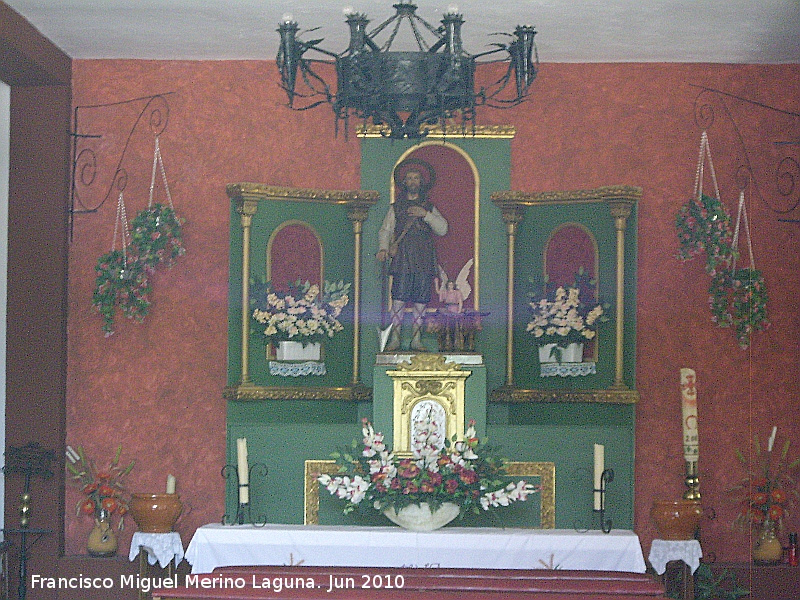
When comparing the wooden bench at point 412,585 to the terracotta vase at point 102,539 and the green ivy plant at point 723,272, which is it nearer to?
the terracotta vase at point 102,539

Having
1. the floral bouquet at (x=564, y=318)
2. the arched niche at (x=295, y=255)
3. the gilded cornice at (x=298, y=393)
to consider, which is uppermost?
the arched niche at (x=295, y=255)

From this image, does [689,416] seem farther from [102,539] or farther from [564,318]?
[102,539]

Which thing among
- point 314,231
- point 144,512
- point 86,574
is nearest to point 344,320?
point 314,231

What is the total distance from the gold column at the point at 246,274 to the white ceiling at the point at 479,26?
103 centimetres

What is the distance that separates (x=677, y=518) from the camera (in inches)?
261

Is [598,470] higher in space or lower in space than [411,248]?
lower

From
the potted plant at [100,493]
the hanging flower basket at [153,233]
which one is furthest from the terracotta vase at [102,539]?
the hanging flower basket at [153,233]

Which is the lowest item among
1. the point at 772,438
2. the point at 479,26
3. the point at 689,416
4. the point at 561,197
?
the point at 772,438

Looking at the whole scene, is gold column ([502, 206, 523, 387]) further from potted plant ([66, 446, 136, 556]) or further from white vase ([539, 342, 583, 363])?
potted plant ([66, 446, 136, 556])

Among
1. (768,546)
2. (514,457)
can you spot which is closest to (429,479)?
(514,457)

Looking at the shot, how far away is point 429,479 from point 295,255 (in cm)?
198

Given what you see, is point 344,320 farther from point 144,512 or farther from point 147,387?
point 144,512

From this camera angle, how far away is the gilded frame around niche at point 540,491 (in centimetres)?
735

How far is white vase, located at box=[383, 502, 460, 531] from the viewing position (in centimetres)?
666
